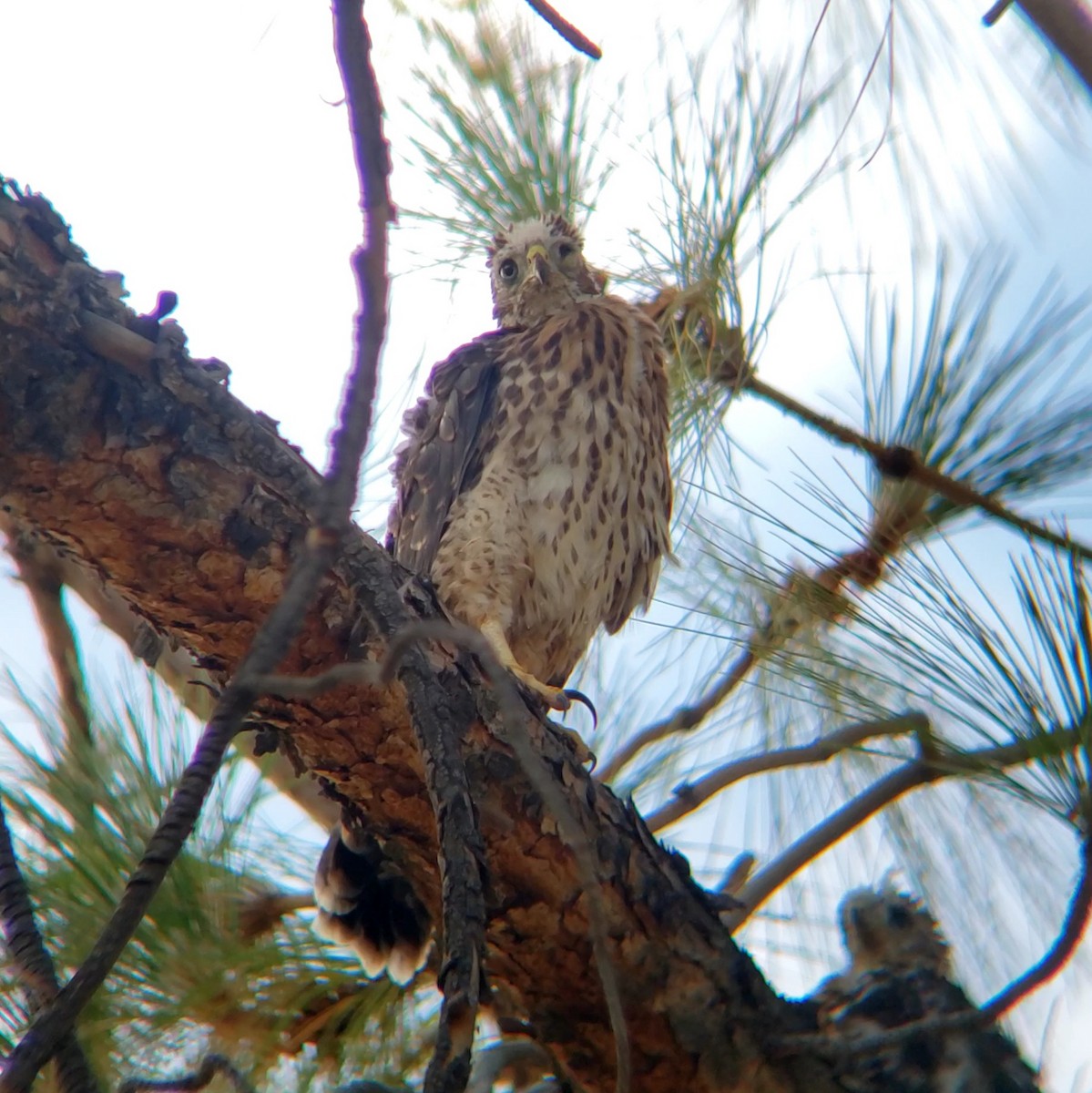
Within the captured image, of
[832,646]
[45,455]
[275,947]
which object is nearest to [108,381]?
[45,455]

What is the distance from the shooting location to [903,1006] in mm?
1966

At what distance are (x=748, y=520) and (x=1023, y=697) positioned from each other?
127cm

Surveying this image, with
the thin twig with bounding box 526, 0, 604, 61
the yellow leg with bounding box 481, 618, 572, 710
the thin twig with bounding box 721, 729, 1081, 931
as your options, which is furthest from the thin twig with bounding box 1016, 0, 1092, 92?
the yellow leg with bounding box 481, 618, 572, 710

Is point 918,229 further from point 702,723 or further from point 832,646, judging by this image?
point 702,723

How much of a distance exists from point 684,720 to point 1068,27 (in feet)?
5.14

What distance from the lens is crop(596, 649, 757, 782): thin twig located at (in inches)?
107

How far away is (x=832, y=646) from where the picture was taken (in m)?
2.34

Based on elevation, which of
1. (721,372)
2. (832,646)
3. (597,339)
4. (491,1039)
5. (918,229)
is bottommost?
(491,1039)

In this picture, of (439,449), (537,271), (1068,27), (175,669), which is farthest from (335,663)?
(537,271)

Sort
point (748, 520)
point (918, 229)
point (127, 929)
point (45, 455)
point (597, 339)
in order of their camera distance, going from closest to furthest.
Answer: point (127, 929) < point (45, 455) < point (918, 229) < point (748, 520) < point (597, 339)

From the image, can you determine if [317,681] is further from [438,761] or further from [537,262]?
[537,262]

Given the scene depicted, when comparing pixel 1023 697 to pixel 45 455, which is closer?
pixel 1023 697

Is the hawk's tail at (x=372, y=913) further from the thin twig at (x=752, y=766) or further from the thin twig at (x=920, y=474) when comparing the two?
the thin twig at (x=920, y=474)

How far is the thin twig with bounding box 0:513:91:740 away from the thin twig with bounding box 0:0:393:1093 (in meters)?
1.50
